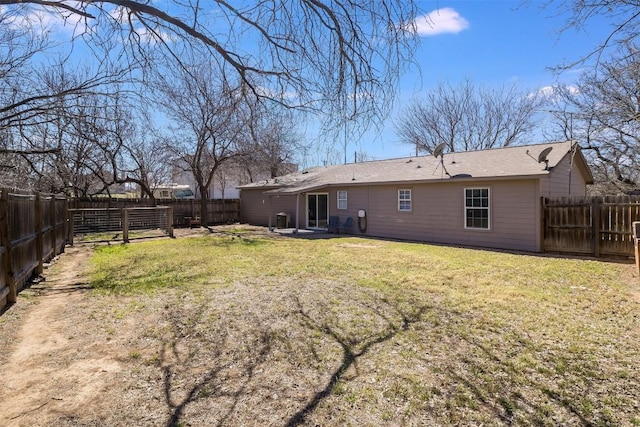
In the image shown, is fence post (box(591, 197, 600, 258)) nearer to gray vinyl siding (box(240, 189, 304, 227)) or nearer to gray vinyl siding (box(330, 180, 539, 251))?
gray vinyl siding (box(330, 180, 539, 251))

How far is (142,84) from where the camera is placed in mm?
5297

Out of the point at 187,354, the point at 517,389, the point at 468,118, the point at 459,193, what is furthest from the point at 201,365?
the point at 468,118

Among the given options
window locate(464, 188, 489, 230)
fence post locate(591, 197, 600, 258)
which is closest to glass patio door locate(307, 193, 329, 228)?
window locate(464, 188, 489, 230)

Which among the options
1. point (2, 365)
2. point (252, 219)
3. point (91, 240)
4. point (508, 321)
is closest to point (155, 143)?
point (252, 219)

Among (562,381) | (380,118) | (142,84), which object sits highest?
(142,84)

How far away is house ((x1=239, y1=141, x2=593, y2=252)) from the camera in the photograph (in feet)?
35.2

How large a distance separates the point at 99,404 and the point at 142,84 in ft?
14.0

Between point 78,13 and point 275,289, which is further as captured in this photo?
point 275,289

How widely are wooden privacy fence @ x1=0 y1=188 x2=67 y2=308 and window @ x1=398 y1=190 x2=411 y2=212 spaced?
10.7m

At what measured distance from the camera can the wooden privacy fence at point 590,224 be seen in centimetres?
912

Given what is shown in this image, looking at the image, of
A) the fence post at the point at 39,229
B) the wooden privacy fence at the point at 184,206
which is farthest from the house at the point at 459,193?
the fence post at the point at 39,229

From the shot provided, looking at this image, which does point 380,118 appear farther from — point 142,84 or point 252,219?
point 252,219

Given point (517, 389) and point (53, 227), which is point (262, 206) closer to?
point (53, 227)

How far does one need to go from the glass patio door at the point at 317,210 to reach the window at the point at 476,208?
271 inches
